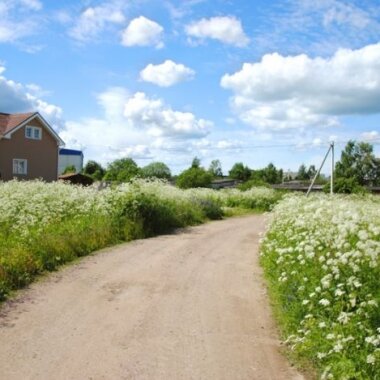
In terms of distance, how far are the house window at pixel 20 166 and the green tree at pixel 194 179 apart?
1594cm

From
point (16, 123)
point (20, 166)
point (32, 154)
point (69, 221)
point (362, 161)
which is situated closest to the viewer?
point (69, 221)

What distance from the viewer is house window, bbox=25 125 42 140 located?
3888 centimetres

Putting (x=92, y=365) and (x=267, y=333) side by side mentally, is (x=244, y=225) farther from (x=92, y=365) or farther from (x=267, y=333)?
(x=92, y=365)

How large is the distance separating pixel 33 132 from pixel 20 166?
9.79 feet

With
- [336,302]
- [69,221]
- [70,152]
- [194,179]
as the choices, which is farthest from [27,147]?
[70,152]

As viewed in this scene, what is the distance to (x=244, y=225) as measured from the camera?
842 inches

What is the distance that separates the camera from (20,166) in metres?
38.7

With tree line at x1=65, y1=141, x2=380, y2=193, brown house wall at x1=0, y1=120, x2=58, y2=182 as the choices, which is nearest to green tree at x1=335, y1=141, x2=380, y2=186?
tree line at x1=65, y1=141, x2=380, y2=193

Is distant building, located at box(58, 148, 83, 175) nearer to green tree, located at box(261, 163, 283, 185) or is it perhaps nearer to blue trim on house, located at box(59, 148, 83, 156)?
blue trim on house, located at box(59, 148, 83, 156)

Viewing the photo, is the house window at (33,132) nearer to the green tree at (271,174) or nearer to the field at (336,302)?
the field at (336,302)

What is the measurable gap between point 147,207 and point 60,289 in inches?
301

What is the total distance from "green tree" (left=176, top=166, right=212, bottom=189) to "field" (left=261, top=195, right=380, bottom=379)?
41158mm

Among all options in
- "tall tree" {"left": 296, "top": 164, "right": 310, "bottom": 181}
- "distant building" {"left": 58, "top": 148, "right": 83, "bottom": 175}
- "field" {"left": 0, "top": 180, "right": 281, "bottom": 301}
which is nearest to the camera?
"field" {"left": 0, "top": 180, "right": 281, "bottom": 301}

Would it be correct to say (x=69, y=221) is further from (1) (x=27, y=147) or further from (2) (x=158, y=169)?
(2) (x=158, y=169)
